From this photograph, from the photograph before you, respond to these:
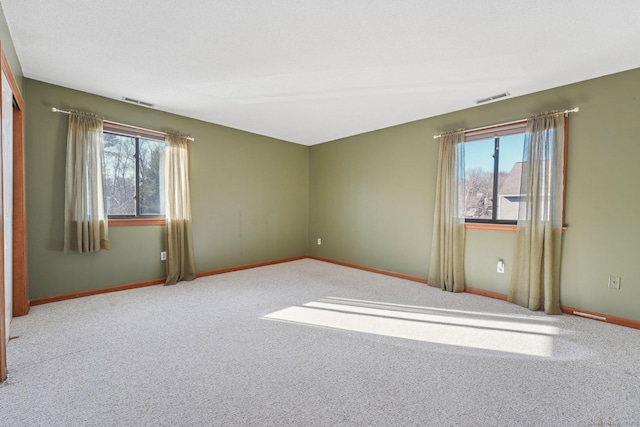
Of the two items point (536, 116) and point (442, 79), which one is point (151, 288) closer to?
point (442, 79)

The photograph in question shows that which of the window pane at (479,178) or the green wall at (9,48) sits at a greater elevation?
the green wall at (9,48)

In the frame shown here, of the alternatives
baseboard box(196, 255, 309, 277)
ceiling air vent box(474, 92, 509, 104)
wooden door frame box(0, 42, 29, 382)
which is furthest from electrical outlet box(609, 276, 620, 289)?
wooden door frame box(0, 42, 29, 382)

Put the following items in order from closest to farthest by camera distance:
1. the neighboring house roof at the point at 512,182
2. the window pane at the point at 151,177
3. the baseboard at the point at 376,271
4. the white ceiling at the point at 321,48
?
the white ceiling at the point at 321,48, the neighboring house roof at the point at 512,182, the window pane at the point at 151,177, the baseboard at the point at 376,271

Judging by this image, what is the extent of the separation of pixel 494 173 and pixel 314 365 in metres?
3.17

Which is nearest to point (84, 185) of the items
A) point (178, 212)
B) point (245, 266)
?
point (178, 212)

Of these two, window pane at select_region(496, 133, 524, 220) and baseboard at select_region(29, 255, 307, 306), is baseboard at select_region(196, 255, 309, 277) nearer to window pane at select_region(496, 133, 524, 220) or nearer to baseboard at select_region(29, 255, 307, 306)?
baseboard at select_region(29, 255, 307, 306)

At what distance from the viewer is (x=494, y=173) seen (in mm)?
3514

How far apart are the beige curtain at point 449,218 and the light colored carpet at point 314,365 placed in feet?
1.90

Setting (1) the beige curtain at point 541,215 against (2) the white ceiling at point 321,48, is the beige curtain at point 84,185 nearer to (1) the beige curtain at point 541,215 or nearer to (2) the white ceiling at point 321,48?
(2) the white ceiling at point 321,48

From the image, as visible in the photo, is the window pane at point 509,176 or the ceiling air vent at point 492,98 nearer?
the ceiling air vent at point 492,98

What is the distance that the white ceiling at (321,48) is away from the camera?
6.15 ft

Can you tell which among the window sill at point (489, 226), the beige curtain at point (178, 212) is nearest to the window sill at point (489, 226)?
the window sill at point (489, 226)

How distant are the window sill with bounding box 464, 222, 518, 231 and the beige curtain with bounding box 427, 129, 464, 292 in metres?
0.11

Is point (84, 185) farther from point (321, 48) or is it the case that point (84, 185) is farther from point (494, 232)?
point (494, 232)
